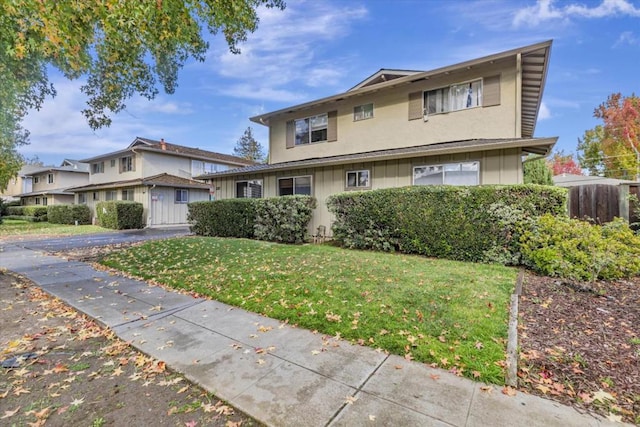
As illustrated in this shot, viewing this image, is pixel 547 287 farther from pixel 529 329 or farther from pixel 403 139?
pixel 403 139

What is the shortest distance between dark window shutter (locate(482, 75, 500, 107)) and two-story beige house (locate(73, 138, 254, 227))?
55.6ft

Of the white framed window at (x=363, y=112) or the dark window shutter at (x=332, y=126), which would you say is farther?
the dark window shutter at (x=332, y=126)

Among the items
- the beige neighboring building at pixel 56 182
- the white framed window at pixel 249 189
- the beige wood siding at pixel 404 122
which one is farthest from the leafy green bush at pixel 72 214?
the beige wood siding at pixel 404 122

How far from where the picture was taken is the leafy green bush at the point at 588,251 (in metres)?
5.09

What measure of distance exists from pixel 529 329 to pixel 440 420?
2277 mm

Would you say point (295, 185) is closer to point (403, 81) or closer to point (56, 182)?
point (403, 81)

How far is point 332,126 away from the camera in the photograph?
1253cm

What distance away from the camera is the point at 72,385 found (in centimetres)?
276

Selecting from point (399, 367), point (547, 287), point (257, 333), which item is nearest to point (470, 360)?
point (399, 367)

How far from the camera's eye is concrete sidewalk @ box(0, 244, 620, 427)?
2268 millimetres

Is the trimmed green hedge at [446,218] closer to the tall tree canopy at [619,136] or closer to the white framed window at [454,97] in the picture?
the white framed window at [454,97]

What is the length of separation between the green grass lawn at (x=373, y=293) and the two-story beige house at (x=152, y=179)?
13.0 m

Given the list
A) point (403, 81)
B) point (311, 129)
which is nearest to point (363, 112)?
point (403, 81)

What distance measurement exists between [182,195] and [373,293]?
68.1 feet
